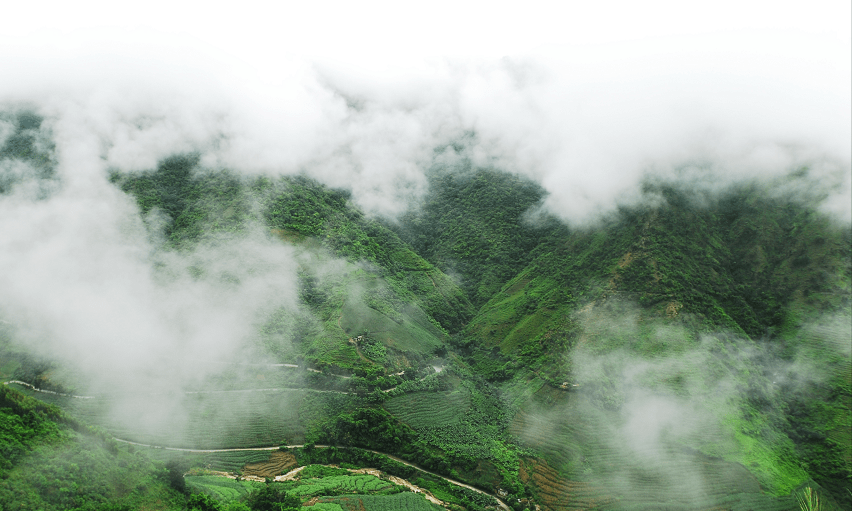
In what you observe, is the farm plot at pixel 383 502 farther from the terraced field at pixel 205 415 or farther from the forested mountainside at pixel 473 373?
the terraced field at pixel 205 415

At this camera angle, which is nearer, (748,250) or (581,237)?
(748,250)

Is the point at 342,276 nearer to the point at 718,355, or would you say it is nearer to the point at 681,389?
the point at 681,389

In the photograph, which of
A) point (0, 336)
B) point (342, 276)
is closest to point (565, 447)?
point (342, 276)

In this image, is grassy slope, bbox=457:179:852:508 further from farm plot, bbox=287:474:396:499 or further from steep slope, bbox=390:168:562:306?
farm plot, bbox=287:474:396:499

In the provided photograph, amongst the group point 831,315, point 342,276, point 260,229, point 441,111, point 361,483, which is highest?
point 441,111

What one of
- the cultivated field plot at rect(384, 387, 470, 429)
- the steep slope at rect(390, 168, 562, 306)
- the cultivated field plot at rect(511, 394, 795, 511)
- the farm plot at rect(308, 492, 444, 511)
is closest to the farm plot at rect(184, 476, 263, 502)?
the farm plot at rect(308, 492, 444, 511)

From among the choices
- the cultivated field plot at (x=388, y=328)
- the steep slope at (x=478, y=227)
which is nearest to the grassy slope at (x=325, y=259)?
the cultivated field plot at (x=388, y=328)

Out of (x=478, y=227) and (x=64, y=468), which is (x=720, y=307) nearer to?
(x=478, y=227)

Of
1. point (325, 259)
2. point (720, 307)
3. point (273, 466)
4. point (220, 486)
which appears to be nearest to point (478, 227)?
point (325, 259)
